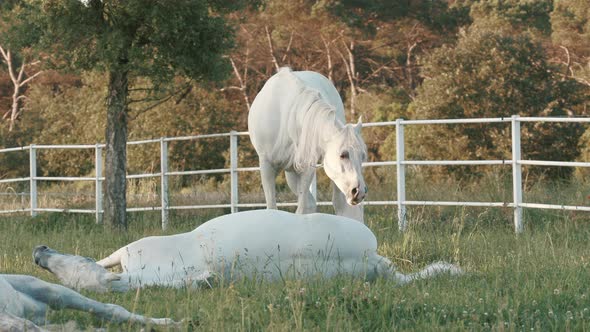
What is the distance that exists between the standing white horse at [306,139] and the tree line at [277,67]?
342 centimetres

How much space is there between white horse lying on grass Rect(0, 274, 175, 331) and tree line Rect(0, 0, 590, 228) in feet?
23.5

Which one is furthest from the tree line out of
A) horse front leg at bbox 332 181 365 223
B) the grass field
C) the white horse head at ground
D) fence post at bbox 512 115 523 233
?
the white horse head at ground

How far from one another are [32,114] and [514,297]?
1281 inches

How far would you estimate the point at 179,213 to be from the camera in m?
13.8

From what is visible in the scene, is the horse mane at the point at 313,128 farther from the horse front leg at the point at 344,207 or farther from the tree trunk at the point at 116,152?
the tree trunk at the point at 116,152

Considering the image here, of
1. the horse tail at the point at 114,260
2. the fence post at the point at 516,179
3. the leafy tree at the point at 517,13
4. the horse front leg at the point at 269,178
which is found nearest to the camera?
the horse tail at the point at 114,260

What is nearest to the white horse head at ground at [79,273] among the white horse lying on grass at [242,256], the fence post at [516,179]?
the white horse lying on grass at [242,256]

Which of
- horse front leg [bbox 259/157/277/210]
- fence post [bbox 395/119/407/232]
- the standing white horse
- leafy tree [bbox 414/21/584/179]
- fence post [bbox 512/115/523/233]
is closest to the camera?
the standing white horse

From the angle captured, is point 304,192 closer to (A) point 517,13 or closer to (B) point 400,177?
(B) point 400,177

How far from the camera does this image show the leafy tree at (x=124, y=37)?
11188 millimetres

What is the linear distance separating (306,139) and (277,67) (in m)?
15.6

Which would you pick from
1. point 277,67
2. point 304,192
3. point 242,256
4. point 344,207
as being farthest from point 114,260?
point 277,67

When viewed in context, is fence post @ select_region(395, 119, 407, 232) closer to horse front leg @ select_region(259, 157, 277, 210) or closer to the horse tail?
horse front leg @ select_region(259, 157, 277, 210)

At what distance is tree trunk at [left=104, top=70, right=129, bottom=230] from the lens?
12.0m
